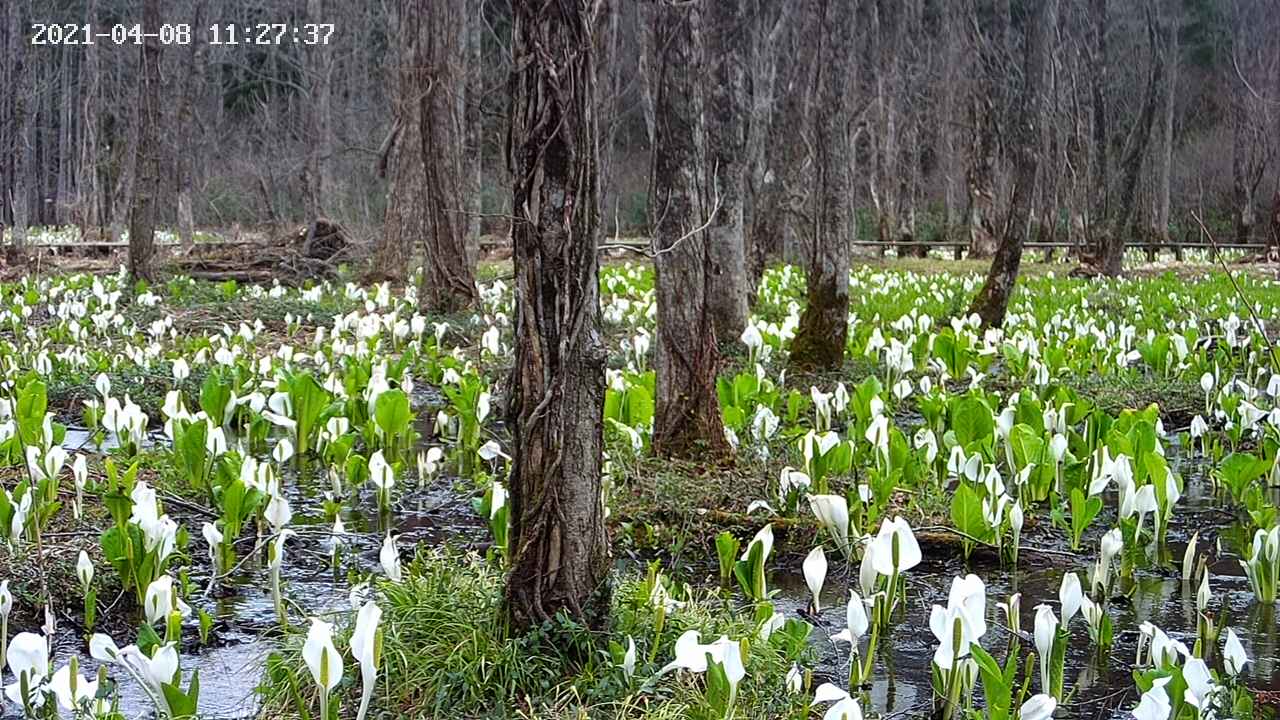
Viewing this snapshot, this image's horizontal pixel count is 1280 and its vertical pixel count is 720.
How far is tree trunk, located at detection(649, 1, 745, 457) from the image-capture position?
18.2ft

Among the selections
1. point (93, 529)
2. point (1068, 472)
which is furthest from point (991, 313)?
point (93, 529)

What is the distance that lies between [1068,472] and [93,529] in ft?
12.5

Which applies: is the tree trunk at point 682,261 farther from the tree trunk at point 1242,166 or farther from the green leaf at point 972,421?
the tree trunk at point 1242,166

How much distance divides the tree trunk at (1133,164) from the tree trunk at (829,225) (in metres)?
8.36

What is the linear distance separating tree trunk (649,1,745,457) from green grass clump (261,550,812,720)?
7.49 feet

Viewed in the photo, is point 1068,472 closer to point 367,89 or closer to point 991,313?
point 991,313

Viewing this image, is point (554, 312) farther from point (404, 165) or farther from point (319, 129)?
point (319, 129)

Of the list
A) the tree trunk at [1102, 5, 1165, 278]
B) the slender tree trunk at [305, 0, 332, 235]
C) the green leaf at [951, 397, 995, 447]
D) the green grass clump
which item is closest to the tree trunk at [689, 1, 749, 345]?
the green leaf at [951, 397, 995, 447]

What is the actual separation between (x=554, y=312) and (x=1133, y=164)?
1567cm

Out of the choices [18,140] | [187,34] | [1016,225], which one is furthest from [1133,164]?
[187,34]

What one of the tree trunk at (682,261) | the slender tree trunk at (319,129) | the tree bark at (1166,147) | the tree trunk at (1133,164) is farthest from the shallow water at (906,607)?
the tree bark at (1166,147)

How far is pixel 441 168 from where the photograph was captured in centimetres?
1188

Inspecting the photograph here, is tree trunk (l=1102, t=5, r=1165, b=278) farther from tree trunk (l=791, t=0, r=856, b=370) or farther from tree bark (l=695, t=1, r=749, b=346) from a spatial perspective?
tree bark (l=695, t=1, r=749, b=346)

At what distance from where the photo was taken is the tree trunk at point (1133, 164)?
52.9 feet
